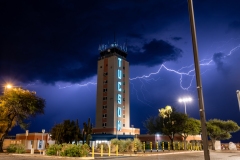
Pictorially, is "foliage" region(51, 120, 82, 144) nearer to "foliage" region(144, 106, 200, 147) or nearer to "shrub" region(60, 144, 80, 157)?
"shrub" region(60, 144, 80, 157)

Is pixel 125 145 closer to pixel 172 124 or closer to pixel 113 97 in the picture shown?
pixel 172 124

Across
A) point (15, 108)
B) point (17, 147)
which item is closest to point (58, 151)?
point (17, 147)

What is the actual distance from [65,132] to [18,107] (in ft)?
23.3

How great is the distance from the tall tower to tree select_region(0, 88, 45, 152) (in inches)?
1875

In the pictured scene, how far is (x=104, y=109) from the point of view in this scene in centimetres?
8269

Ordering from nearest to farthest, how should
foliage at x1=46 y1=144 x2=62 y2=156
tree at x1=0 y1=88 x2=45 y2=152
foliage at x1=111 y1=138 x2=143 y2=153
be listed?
foliage at x1=46 y1=144 x2=62 y2=156, tree at x1=0 y1=88 x2=45 y2=152, foliage at x1=111 y1=138 x2=143 y2=153

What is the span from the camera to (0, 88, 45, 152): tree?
28500mm

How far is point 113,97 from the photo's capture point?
266 feet

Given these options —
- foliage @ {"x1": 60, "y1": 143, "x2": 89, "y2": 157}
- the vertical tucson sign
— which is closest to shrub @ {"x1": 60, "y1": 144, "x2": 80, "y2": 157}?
foliage @ {"x1": 60, "y1": 143, "x2": 89, "y2": 157}

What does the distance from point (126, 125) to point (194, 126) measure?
42493 mm

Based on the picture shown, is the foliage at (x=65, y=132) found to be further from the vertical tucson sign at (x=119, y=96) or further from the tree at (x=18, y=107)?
the vertical tucson sign at (x=119, y=96)

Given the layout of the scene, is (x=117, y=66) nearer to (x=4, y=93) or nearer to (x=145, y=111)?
(x=4, y=93)

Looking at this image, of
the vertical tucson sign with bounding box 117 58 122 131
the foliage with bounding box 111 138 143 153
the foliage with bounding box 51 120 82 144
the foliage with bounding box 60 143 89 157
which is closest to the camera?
the foliage with bounding box 60 143 89 157

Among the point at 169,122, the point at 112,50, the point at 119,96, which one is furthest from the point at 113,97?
the point at 169,122
